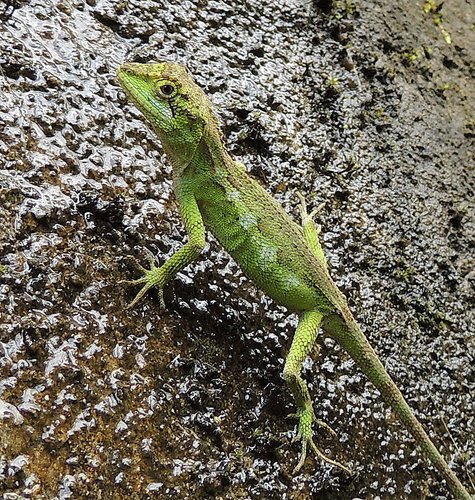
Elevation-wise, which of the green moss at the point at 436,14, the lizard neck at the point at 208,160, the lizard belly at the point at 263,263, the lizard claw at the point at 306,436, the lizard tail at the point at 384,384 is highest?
the green moss at the point at 436,14

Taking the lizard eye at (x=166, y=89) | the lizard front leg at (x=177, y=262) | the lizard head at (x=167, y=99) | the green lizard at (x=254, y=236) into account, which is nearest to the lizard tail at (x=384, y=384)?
the green lizard at (x=254, y=236)

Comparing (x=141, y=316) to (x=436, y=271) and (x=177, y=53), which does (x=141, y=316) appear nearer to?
(x=177, y=53)

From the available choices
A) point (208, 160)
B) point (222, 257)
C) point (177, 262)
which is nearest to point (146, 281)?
point (177, 262)

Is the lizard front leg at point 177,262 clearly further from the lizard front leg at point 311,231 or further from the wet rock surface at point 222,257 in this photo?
the lizard front leg at point 311,231

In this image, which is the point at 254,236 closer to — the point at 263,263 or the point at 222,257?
the point at 263,263

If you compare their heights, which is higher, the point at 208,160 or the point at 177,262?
the point at 208,160

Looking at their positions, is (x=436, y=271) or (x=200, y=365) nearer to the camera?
(x=200, y=365)

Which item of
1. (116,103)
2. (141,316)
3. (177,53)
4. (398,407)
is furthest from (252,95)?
(398,407)
